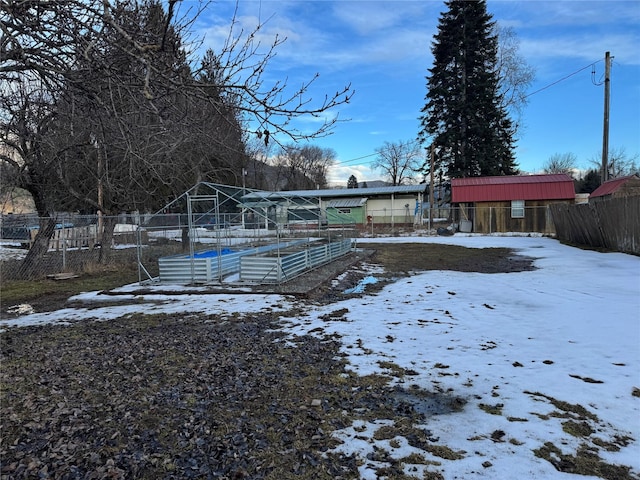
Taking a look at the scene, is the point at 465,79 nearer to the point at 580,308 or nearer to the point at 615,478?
the point at 580,308

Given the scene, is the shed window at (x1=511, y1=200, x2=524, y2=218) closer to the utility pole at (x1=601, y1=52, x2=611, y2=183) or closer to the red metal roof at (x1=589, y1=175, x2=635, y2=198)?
the red metal roof at (x1=589, y1=175, x2=635, y2=198)

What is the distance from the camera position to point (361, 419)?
3.46 metres

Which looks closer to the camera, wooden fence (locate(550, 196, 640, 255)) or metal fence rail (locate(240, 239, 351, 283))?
metal fence rail (locate(240, 239, 351, 283))

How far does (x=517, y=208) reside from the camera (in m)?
29.2

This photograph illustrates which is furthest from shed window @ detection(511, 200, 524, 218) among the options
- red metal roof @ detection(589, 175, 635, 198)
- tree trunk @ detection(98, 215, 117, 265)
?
tree trunk @ detection(98, 215, 117, 265)

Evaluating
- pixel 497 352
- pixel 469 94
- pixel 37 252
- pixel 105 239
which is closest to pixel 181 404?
pixel 497 352

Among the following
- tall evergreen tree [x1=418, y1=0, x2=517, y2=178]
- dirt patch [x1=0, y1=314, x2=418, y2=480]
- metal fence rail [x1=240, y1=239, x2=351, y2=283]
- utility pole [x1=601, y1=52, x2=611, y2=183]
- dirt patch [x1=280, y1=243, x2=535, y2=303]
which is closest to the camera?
dirt patch [x1=0, y1=314, x2=418, y2=480]

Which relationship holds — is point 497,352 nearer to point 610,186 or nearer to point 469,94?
point 610,186

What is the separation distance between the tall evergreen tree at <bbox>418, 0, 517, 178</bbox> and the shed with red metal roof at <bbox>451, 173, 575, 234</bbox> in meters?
7.66

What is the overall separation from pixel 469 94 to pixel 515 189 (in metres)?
12.3

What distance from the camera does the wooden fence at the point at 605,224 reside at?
13375 millimetres

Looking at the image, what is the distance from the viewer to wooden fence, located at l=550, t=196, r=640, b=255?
1338 centimetres

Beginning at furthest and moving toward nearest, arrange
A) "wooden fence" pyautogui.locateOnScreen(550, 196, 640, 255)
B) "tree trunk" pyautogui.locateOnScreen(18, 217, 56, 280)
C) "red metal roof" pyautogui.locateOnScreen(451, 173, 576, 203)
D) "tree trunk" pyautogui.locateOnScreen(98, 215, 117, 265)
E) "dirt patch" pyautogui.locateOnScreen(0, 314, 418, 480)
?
"red metal roof" pyautogui.locateOnScreen(451, 173, 576, 203) < "tree trunk" pyautogui.locateOnScreen(98, 215, 117, 265) < "wooden fence" pyautogui.locateOnScreen(550, 196, 640, 255) < "tree trunk" pyautogui.locateOnScreen(18, 217, 56, 280) < "dirt patch" pyautogui.locateOnScreen(0, 314, 418, 480)

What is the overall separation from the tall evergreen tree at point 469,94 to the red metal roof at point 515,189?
7.29m
